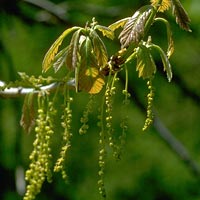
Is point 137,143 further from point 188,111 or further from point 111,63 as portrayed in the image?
point 111,63

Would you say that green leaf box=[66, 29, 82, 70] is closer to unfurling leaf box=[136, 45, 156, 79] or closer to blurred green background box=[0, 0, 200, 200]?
unfurling leaf box=[136, 45, 156, 79]

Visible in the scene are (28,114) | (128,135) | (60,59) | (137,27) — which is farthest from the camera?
(128,135)

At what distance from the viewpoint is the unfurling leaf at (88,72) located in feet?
4.87

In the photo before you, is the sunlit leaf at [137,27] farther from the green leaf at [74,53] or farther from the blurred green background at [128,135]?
the blurred green background at [128,135]

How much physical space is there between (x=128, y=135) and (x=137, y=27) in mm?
3536

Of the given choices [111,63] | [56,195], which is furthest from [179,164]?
[111,63]

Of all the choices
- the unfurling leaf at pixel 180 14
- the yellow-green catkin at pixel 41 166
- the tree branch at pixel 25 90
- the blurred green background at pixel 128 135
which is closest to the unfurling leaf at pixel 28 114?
the tree branch at pixel 25 90

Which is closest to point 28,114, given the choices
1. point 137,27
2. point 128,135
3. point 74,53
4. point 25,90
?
point 25,90

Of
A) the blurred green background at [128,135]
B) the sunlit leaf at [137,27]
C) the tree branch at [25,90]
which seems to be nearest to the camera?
the sunlit leaf at [137,27]

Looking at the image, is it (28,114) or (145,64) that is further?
(28,114)

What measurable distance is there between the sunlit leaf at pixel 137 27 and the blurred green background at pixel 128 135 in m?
2.83

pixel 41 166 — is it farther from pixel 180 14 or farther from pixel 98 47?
pixel 180 14

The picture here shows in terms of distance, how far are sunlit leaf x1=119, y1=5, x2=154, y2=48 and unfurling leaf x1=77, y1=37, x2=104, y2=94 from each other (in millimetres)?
75

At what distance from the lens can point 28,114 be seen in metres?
1.74
